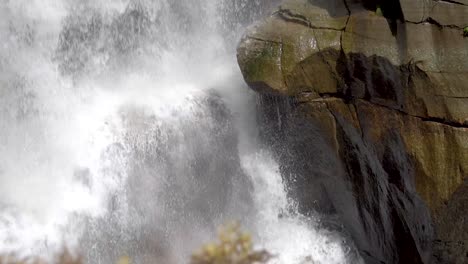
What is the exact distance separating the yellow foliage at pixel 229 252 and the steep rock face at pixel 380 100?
398 centimetres

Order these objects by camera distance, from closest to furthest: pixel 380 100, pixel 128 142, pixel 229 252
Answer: pixel 229 252 → pixel 380 100 → pixel 128 142

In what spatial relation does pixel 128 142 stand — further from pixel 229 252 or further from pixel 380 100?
pixel 229 252

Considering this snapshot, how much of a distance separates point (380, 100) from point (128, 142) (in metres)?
3.65

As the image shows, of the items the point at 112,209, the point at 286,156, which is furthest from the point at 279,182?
the point at 112,209

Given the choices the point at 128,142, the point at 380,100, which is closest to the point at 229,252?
the point at 380,100

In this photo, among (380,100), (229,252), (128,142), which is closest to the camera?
(229,252)

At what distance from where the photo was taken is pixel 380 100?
6.50 metres

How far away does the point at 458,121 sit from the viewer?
5.96m

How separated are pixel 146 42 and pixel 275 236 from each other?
3842 mm

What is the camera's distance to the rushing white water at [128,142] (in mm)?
7496

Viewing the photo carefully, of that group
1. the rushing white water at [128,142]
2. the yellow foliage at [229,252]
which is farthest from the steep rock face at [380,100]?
the yellow foliage at [229,252]

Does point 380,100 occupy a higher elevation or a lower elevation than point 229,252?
lower

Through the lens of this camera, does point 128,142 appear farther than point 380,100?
Yes

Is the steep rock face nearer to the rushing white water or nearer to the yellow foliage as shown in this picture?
the rushing white water
